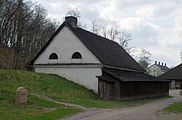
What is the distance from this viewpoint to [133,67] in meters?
46.9

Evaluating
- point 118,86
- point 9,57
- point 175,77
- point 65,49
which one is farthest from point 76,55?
point 175,77

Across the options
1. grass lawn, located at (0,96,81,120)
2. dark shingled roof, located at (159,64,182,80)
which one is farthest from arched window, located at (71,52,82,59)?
dark shingled roof, located at (159,64,182,80)

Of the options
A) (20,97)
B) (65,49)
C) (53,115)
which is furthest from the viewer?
(65,49)

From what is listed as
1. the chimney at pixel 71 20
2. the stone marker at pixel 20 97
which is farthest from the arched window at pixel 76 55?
the stone marker at pixel 20 97

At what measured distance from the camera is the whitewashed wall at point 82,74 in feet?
123

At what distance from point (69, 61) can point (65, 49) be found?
1.50 meters

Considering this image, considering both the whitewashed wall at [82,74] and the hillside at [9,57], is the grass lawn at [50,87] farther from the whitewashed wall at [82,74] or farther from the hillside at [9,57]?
the hillside at [9,57]

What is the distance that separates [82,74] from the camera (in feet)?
125

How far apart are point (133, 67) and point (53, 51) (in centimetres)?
1211

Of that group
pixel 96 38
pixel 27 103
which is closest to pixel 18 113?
pixel 27 103

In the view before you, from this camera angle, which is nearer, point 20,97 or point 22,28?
point 20,97

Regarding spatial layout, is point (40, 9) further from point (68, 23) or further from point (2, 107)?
point (2, 107)

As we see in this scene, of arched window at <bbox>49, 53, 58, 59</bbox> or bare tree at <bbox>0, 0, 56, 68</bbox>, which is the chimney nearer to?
arched window at <bbox>49, 53, 58, 59</bbox>

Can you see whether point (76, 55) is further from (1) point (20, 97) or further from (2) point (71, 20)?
(1) point (20, 97)
